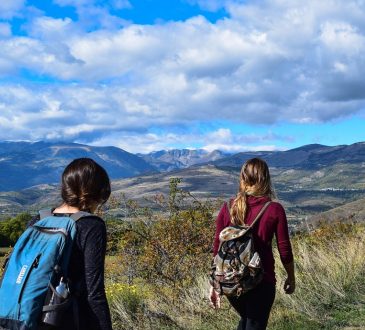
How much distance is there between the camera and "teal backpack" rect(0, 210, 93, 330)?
230cm

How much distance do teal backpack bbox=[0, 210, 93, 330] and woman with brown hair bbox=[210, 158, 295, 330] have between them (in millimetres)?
1491

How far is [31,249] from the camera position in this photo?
2398 millimetres

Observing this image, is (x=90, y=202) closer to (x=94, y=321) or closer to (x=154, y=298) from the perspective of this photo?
(x=94, y=321)

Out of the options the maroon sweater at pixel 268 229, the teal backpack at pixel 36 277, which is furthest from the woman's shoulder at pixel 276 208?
the teal backpack at pixel 36 277

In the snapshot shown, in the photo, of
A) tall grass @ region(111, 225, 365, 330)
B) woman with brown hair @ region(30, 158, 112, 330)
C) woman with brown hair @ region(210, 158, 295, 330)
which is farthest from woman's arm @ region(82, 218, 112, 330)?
tall grass @ region(111, 225, 365, 330)

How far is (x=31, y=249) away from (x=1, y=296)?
25cm

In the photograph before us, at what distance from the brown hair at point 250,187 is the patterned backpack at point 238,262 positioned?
93 millimetres

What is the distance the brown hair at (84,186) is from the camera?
2588mm

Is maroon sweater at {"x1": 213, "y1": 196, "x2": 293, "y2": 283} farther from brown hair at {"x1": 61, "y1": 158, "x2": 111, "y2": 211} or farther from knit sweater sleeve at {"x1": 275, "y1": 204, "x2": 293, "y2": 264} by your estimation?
brown hair at {"x1": 61, "y1": 158, "x2": 111, "y2": 211}

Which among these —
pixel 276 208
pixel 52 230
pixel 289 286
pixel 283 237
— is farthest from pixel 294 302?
pixel 52 230

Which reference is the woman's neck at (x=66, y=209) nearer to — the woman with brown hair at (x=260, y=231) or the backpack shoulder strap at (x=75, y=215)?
the backpack shoulder strap at (x=75, y=215)

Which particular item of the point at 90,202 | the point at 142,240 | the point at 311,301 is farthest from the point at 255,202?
the point at 142,240

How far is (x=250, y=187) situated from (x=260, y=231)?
12.9 inches

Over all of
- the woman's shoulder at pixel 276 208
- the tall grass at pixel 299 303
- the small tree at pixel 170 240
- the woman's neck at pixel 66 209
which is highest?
the woman's neck at pixel 66 209
